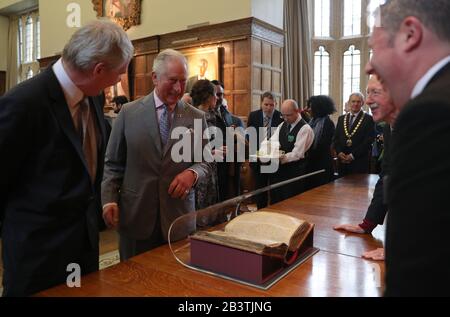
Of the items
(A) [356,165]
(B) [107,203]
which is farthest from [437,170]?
(A) [356,165]

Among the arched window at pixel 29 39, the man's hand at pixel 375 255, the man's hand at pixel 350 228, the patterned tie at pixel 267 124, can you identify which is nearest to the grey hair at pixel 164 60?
the man's hand at pixel 350 228

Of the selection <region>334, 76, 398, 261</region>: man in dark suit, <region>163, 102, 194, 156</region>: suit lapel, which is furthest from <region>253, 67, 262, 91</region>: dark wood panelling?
<region>334, 76, 398, 261</region>: man in dark suit

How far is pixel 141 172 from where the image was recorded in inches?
80.7

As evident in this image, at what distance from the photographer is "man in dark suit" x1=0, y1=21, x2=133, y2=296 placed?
133 centimetres

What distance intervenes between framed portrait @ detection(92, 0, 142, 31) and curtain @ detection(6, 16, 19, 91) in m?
6.99

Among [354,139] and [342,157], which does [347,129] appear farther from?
[342,157]

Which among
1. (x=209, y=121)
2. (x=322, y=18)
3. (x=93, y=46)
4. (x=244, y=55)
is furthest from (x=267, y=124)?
(x=322, y=18)

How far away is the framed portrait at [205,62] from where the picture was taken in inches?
351

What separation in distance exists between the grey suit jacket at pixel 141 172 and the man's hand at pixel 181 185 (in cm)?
9

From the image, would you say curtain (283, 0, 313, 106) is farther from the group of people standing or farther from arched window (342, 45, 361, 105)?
the group of people standing

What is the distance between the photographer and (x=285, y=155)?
4391 mm

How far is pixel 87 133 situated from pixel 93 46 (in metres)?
0.39

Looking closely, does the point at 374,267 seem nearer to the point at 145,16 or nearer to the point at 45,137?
the point at 45,137
